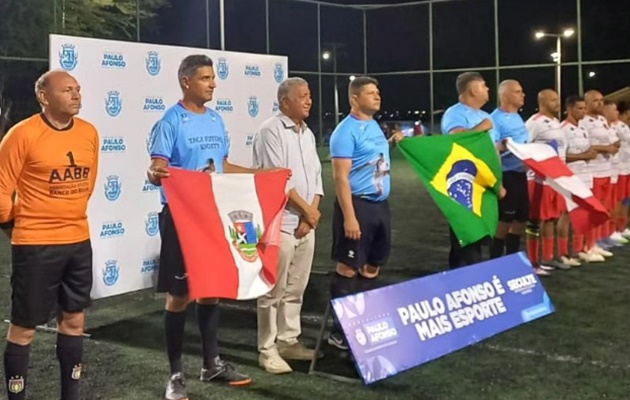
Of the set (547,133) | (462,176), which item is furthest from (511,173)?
(462,176)

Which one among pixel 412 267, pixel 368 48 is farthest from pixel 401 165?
pixel 412 267

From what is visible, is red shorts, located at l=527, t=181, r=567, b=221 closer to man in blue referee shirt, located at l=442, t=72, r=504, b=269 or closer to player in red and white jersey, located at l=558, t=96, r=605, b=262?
player in red and white jersey, located at l=558, t=96, r=605, b=262

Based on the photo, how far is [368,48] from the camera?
2327cm

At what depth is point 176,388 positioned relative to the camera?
3.97 meters

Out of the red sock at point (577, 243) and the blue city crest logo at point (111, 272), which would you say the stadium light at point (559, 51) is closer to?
the red sock at point (577, 243)

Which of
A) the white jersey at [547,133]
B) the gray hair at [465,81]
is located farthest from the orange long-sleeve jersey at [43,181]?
the white jersey at [547,133]

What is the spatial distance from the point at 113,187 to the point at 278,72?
6.82 ft

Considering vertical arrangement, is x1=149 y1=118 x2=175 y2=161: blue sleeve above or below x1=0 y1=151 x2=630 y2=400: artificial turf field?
above

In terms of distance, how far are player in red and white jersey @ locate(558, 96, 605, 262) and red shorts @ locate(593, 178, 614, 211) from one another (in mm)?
200

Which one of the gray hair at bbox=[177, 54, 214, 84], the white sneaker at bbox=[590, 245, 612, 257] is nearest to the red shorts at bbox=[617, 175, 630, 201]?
the white sneaker at bbox=[590, 245, 612, 257]

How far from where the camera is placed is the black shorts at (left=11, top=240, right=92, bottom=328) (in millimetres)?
3428

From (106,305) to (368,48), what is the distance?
18.1 m

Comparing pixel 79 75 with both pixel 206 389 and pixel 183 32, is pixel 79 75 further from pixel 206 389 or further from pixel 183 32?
pixel 183 32

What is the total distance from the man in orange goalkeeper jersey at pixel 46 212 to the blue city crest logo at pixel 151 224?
81.3 inches
